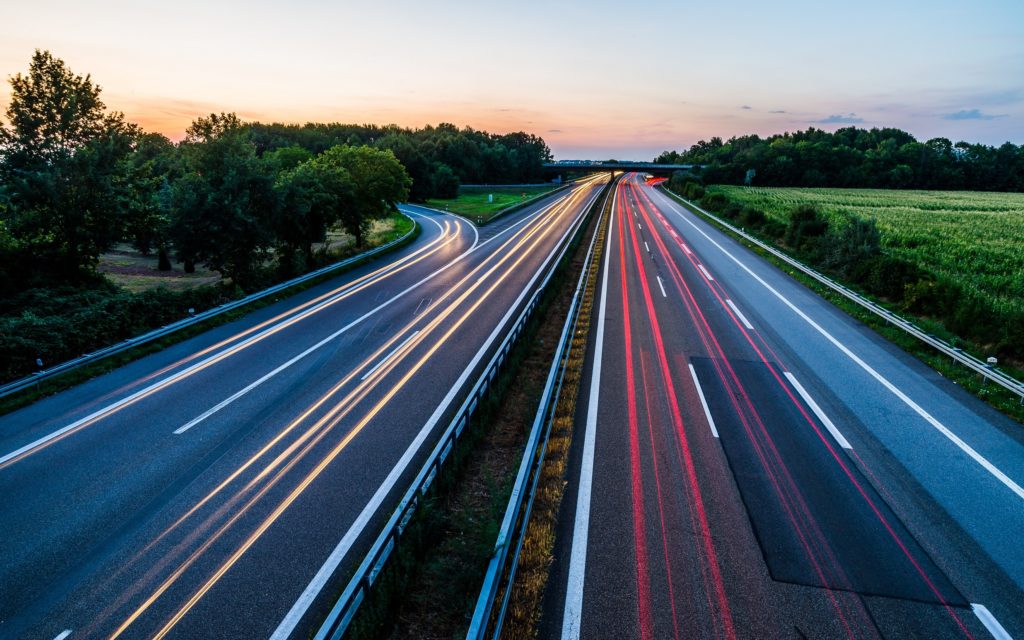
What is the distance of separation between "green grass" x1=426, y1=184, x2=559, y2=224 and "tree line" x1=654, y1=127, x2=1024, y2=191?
48722 millimetres

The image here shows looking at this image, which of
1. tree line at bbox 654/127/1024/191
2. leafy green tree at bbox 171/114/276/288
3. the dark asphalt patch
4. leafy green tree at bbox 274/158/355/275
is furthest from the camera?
tree line at bbox 654/127/1024/191

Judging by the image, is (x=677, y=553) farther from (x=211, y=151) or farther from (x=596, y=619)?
(x=211, y=151)

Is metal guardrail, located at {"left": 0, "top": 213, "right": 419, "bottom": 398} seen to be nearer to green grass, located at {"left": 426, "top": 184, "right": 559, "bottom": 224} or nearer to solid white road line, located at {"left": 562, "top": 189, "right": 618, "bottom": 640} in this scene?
solid white road line, located at {"left": 562, "top": 189, "right": 618, "bottom": 640}

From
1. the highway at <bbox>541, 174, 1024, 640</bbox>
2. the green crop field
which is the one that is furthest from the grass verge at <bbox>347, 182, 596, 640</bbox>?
the green crop field

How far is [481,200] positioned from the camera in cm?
8656

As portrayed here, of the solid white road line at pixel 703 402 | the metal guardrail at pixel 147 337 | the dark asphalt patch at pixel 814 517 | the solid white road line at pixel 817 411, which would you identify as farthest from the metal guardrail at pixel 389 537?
the metal guardrail at pixel 147 337

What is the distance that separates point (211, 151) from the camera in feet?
76.2

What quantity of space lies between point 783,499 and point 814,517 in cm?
55

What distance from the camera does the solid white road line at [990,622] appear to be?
20.0 feet

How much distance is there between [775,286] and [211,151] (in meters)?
29.4

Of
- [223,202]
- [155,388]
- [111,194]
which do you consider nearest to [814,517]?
[155,388]

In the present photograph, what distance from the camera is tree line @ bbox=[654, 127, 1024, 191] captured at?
108875 millimetres

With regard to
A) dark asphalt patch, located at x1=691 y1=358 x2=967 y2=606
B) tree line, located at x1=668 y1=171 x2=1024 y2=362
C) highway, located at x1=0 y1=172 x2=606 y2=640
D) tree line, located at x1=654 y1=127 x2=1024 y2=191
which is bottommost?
highway, located at x1=0 y1=172 x2=606 y2=640

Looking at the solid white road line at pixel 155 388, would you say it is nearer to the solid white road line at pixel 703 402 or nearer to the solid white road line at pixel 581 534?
the solid white road line at pixel 581 534
